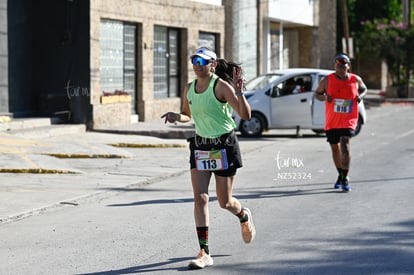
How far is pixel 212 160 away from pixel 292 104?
14.0 meters

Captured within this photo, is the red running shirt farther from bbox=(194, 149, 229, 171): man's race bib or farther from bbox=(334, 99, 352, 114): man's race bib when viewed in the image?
bbox=(194, 149, 229, 171): man's race bib

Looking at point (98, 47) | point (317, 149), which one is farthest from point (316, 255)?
point (98, 47)

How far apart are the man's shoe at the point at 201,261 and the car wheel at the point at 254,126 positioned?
13945 millimetres

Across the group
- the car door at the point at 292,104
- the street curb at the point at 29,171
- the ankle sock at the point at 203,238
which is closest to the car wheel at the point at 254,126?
the car door at the point at 292,104

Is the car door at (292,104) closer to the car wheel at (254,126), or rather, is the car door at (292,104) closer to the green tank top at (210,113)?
the car wheel at (254,126)

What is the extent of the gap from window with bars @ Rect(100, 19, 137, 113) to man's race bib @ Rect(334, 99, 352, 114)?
1083 cm

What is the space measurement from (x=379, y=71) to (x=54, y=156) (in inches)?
1605

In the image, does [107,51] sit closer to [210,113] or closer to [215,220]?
[215,220]

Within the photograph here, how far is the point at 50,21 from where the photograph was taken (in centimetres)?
2167

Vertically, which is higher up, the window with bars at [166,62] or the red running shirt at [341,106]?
the window with bars at [166,62]

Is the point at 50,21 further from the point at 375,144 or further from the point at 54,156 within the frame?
the point at 375,144

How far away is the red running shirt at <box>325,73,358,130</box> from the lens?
12.3 metres

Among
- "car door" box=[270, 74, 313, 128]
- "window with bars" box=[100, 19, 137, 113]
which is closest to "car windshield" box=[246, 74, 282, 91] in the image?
"car door" box=[270, 74, 313, 128]

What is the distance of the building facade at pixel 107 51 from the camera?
830 inches
